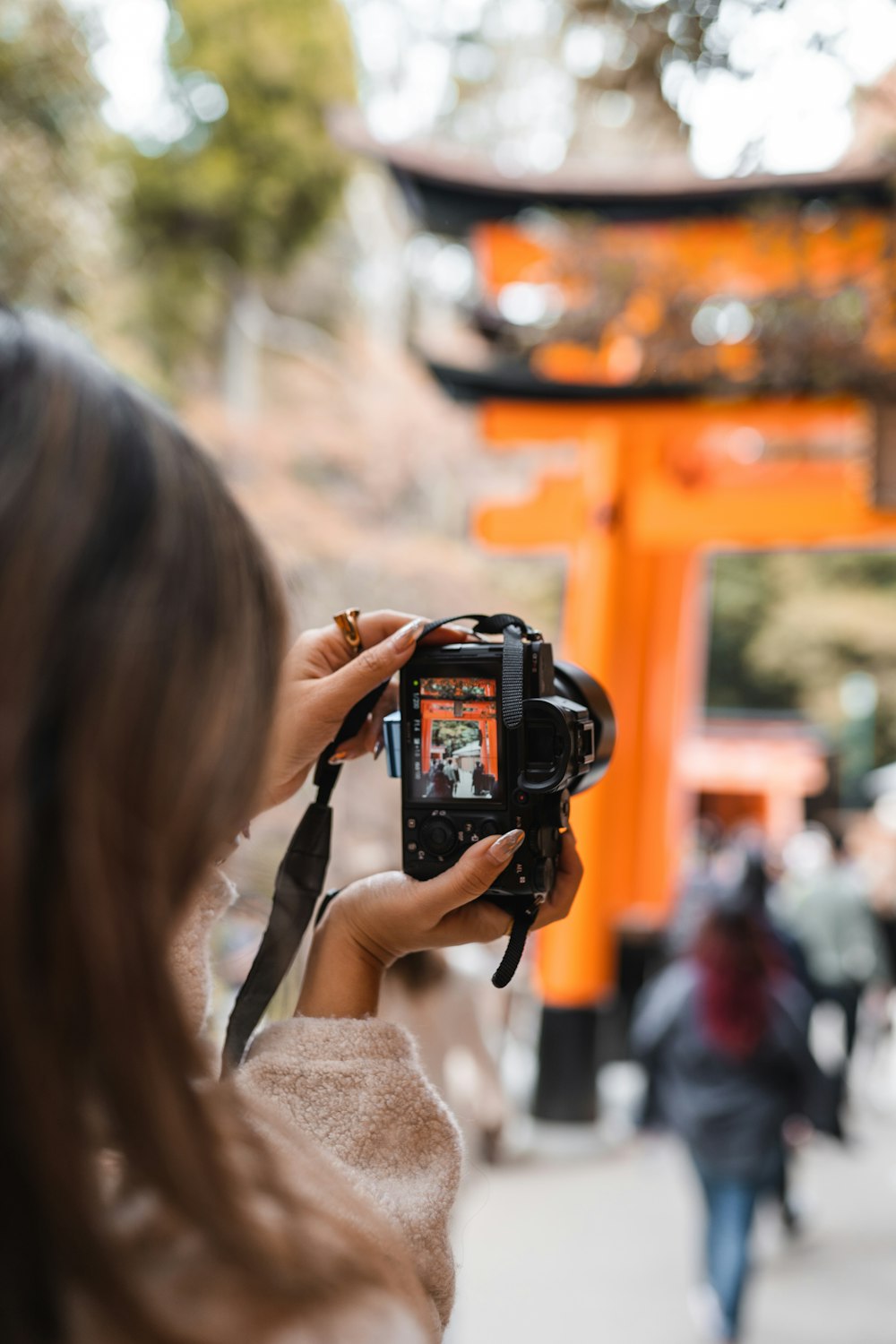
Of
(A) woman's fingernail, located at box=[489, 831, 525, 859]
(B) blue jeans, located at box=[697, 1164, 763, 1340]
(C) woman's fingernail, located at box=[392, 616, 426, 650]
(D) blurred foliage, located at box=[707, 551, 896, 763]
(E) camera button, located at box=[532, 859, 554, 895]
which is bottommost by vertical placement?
(B) blue jeans, located at box=[697, 1164, 763, 1340]

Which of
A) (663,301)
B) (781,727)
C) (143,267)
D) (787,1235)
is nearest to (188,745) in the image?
(663,301)

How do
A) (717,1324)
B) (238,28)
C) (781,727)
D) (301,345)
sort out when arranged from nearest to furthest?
(717,1324) < (238,28) < (301,345) < (781,727)

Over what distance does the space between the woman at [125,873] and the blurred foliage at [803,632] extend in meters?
14.7

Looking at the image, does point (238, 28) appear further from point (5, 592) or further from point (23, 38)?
point (5, 592)

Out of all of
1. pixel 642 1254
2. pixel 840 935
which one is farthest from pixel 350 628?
pixel 840 935

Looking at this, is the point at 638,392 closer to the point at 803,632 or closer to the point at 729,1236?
the point at 729,1236

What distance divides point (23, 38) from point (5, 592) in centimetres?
584

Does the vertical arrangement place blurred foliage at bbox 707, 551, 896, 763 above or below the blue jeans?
above

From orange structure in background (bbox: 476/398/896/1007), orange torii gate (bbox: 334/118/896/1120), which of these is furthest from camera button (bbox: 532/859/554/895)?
orange structure in background (bbox: 476/398/896/1007)

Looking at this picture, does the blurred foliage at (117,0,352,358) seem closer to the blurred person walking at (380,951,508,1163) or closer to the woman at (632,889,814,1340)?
the blurred person walking at (380,951,508,1163)

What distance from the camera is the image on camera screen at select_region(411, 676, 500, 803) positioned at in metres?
1.07

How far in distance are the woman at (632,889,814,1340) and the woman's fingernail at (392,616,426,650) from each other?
2.47 m

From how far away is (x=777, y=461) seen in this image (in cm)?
581

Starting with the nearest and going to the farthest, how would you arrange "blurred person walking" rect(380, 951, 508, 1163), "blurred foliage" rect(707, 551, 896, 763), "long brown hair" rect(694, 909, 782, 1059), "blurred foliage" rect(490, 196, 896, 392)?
"blurred person walking" rect(380, 951, 508, 1163) < "long brown hair" rect(694, 909, 782, 1059) < "blurred foliage" rect(490, 196, 896, 392) < "blurred foliage" rect(707, 551, 896, 763)
